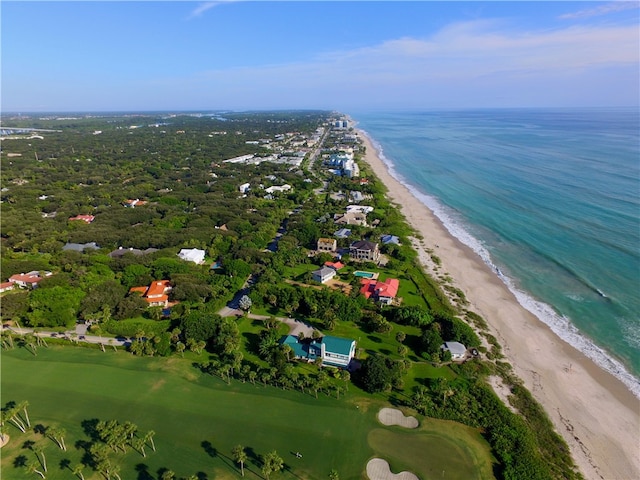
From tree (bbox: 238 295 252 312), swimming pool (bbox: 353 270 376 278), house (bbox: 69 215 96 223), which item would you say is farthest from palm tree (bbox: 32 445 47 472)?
house (bbox: 69 215 96 223)

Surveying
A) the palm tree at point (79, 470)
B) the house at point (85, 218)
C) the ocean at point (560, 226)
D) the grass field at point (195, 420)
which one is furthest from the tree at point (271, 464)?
the house at point (85, 218)

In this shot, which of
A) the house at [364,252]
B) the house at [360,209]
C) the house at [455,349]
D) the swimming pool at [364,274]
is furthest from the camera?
the house at [360,209]

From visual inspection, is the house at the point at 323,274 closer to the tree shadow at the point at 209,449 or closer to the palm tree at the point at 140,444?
the tree shadow at the point at 209,449

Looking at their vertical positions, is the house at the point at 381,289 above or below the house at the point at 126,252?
below

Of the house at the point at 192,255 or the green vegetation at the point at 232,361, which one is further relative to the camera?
the house at the point at 192,255

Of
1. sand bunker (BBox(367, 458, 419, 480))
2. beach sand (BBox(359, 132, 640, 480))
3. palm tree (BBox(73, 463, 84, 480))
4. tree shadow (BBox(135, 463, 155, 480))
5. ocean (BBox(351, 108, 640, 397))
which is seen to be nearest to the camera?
palm tree (BBox(73, 463, 84, 480))

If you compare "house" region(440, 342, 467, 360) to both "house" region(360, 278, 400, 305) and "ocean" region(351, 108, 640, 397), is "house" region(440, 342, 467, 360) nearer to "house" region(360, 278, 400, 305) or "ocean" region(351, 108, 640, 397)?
"house" region(360, 278, 400, 305)

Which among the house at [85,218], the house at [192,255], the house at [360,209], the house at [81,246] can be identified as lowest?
the house at [192,255]

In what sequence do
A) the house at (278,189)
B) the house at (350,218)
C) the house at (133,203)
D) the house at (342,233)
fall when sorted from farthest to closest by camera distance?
the house at (278,189) < the house at (133,203) < the house at (350,218) < the house at (342,233)
